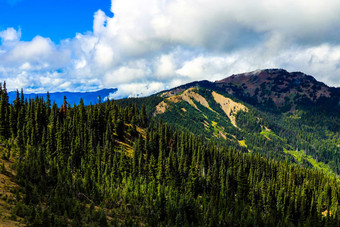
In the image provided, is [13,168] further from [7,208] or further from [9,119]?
[9,119]

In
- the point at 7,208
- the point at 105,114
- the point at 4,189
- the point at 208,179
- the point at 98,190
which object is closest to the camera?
the point at 7,208

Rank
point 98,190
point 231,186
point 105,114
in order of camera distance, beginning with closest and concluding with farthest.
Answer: point 98,190
point 231,186
point 105,114

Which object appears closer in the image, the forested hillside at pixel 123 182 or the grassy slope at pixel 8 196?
the grassy slope at pixel 8 196

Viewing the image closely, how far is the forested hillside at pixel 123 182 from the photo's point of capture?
58397 mm

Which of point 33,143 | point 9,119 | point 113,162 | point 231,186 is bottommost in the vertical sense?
point 231,186

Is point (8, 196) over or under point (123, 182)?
over

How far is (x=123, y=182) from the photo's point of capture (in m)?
90.8

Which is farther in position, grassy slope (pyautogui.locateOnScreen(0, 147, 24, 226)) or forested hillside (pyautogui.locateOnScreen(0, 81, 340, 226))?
forested hillside (pyautogui.locateOnScreen(0, 81, 340, 226))

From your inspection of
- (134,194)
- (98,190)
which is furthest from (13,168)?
(134,194)

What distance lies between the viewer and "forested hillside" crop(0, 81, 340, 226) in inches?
2299

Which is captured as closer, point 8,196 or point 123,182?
point 8,196

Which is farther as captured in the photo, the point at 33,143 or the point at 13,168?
the point at 33,143

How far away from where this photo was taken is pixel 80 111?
5148 inches

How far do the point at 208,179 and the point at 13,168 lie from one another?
86.3m
